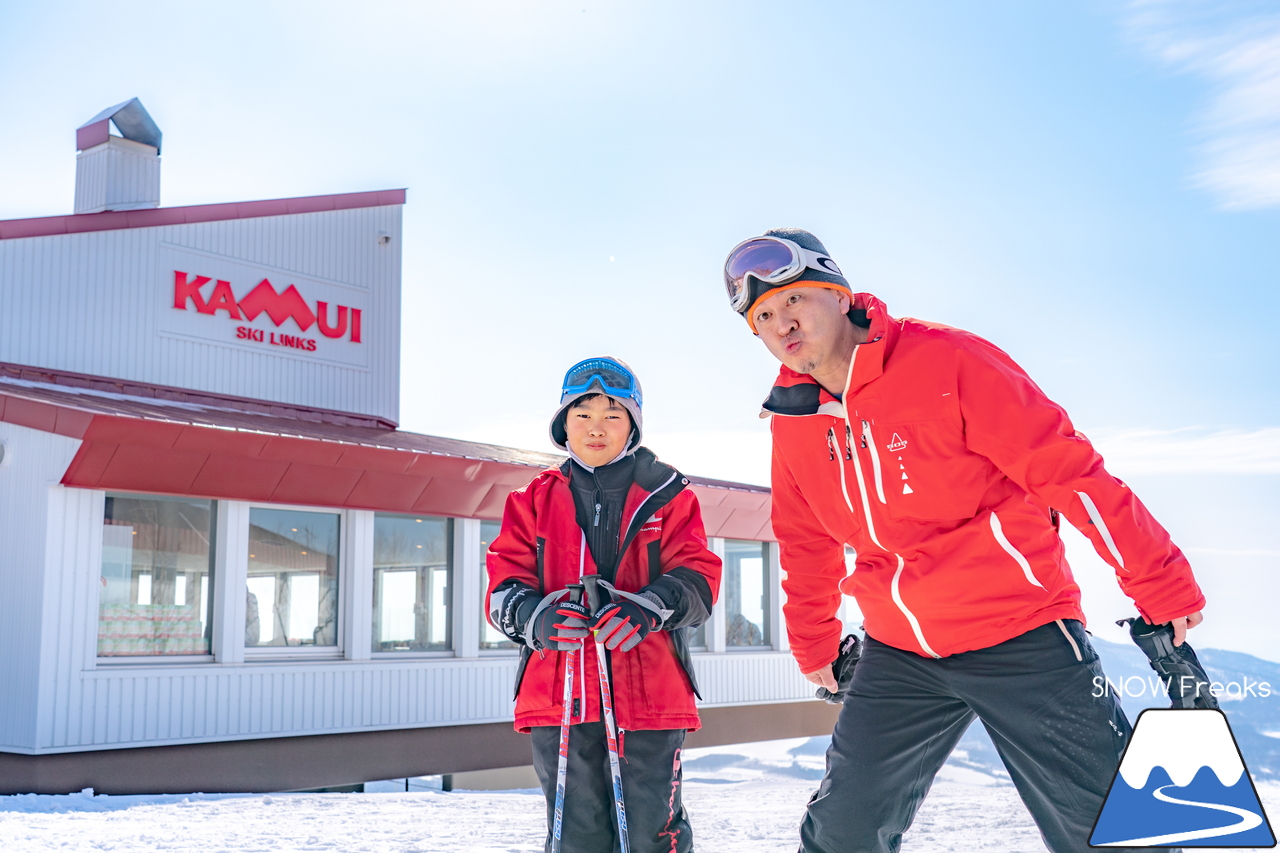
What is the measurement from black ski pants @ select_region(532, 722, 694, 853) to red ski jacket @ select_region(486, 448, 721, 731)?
A: 2.5 inches

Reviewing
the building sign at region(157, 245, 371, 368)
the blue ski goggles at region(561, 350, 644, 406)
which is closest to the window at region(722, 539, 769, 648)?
the building sign at region(157, 245, 371, 368)

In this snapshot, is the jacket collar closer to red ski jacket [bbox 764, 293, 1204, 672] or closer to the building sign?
red ski jacket [bbox 764, 293, 1204, 672]

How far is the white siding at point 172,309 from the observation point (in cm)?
1267

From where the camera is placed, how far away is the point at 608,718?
10.9 feet

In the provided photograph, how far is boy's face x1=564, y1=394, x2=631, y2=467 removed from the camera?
3803 millimetres

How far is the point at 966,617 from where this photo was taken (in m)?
2.72

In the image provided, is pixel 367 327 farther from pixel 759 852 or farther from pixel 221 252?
pixel 759 852

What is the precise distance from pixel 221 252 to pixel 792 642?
Answer: 13.4m

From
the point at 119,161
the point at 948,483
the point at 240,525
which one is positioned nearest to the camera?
the point at 948,483

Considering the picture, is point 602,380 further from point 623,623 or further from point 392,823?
point 392,823

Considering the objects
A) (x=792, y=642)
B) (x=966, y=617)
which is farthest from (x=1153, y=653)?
(x=792, y=642)

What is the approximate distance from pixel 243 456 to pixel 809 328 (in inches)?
331

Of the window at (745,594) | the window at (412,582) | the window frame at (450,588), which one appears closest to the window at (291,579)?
the window at (412,582)

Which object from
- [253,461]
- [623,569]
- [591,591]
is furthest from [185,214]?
[591,591]
